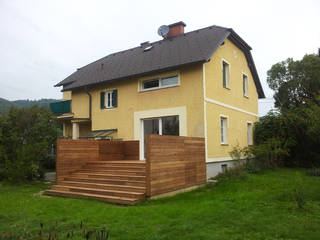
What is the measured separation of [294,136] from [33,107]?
14.3 m

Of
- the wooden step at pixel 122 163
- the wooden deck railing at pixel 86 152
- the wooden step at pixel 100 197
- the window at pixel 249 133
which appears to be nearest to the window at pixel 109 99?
the wooden deck railing at pixel 86 152

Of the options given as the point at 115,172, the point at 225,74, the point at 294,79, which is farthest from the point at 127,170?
the point at 294,79

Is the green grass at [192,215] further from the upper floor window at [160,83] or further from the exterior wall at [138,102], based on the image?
the upper floor window at [160,83]

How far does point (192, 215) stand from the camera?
19.2 ft

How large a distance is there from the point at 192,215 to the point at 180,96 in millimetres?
7038

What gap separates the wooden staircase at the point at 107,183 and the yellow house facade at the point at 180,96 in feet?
10.3

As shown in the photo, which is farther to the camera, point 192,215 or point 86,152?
point 86,152

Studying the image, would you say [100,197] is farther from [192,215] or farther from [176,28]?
[176,28]

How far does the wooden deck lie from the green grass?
1.70ft

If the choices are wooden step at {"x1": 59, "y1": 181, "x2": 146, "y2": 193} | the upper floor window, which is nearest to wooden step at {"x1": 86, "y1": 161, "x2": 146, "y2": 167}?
wooden step at {"x1": 59, "y1": 181, "x2": 146, "y2": 193}

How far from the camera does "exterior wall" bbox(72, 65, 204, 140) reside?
38.5ft

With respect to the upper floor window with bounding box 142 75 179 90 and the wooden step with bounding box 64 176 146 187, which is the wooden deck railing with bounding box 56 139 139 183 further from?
the upper floor window with bounding box 142 75 179 90

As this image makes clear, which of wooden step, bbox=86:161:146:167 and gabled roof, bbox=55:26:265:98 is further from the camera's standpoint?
gabled roof, bbox=55:26:265:98

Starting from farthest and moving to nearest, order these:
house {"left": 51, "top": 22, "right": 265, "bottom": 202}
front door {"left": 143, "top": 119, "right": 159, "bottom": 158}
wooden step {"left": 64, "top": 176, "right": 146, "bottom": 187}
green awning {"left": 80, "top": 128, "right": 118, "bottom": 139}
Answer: green awning {"left": 80, "top": 128, "right": 118, "bottom": 139}
front door {"left": 143, "top": 119, "right": 159, "bottom": 158}
house {"left": 51, "top": 22, "right": 265, "bottom": 202}
wooden step {"left": 64, "top": 176, "right": 146, "bottom": 187}
